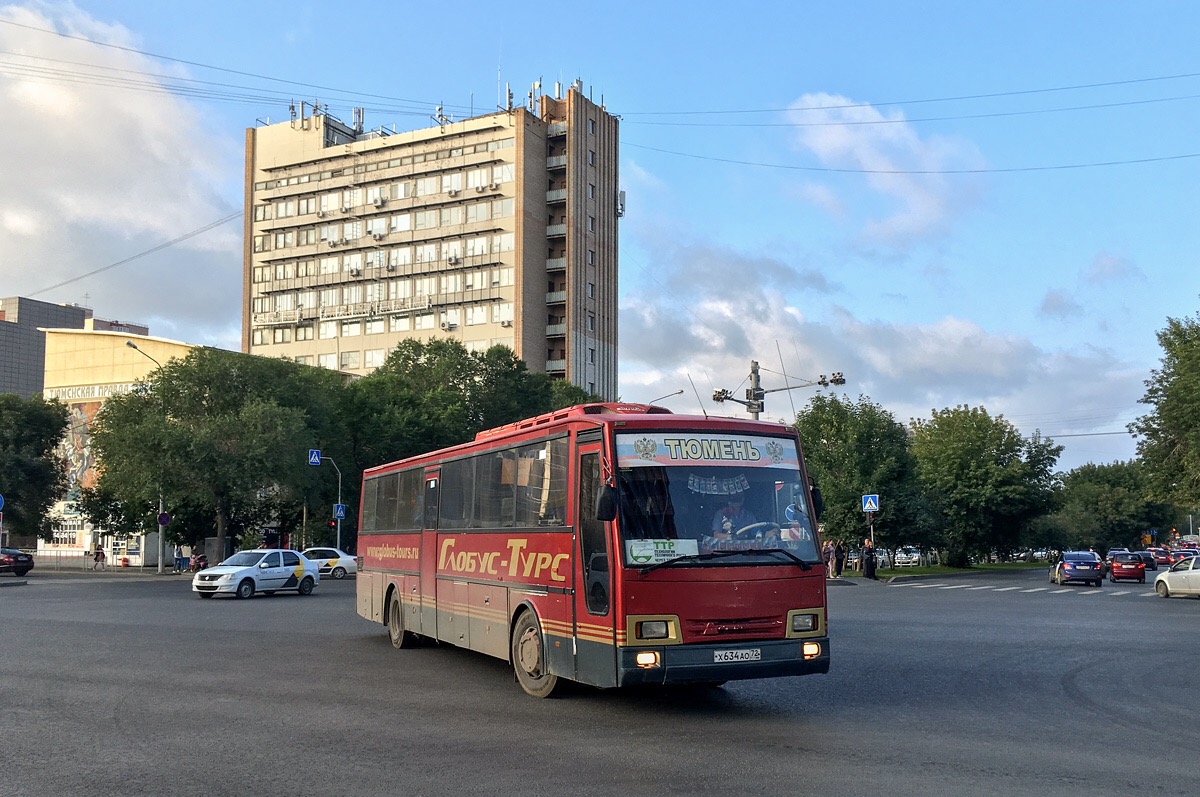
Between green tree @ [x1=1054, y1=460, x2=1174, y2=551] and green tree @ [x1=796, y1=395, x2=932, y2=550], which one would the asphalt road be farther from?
green tree @ [x1=1054, y1=460, x2=1174, y2=551]

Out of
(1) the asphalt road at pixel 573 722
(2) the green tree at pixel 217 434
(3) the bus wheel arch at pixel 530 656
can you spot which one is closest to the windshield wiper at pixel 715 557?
(1) the asphalt road at pixel 573 722

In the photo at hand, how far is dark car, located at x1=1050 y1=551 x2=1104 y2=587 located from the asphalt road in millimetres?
28479

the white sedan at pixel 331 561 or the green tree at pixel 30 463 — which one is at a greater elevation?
the green tree at pixel 30 463

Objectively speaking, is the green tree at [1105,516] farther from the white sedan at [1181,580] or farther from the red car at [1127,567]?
the white sedan at [1181,580]

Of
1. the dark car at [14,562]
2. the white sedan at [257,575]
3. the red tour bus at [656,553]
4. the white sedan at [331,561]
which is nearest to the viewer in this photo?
the red tour bus at [656,553]

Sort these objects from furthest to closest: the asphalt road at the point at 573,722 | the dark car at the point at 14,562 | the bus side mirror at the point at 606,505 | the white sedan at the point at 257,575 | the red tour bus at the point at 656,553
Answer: the dark car at the point at 14,562
the white sedan at the point at 257,575
the red tour bus at the point at 656,553
the bus side mirror at the point at 606,505
the asphalt road at the point at 573,722

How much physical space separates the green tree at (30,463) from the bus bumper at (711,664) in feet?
217

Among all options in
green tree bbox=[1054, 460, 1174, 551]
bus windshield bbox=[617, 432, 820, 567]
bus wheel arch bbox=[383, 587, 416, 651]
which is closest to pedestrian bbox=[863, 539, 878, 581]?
bus wheel arch bbox=[383, 587, 416, 651]

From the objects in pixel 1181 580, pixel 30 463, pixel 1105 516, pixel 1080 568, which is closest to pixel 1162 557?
pixel 1105 516

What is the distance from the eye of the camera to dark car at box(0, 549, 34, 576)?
5278 cm

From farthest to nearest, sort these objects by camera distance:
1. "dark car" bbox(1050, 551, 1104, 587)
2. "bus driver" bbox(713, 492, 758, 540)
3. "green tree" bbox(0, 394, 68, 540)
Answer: "green tree" bbox(0, 394, 68, 540)
"dark car" bbox(1050, 551, 1104, 587)
"bus driver" bbox(713, 492, 758, 540)

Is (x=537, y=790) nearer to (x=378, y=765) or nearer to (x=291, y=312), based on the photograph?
(x=378, y=765)

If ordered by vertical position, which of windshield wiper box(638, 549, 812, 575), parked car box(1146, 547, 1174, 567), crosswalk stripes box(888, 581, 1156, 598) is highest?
windshield wiper box(638, 549, 812, 575)

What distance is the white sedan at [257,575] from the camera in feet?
109
